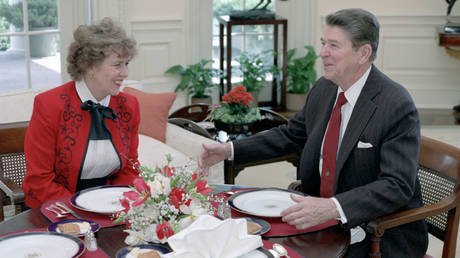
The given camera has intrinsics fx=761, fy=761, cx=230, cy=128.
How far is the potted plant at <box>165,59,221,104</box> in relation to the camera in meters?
6.11

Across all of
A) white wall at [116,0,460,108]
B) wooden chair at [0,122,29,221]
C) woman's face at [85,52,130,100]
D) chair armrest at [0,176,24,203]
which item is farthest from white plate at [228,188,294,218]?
white wall at [116,0,460,108]

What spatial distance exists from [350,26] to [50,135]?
1.12 m

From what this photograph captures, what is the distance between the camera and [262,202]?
2.44 meters

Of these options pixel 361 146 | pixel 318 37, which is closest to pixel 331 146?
pixel 361 146

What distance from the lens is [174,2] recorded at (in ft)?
19.9

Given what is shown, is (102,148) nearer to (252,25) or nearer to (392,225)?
(392,225)

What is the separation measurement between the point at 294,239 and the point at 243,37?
4593 mm

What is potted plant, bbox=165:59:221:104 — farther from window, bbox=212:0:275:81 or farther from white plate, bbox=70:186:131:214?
white plate, bbox=70:186:131:214

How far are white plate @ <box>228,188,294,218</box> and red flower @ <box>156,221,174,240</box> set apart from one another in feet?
1.18

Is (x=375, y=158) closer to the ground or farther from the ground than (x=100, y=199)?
farther from the ground

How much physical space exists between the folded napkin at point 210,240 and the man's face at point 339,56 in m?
0.81

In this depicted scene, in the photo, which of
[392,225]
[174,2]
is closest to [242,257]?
[392,225]

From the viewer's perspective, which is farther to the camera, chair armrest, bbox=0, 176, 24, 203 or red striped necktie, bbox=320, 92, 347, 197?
chair armrest, bbox=0, 176, 24, 203

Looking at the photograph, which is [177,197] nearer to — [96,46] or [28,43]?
[96,46]
